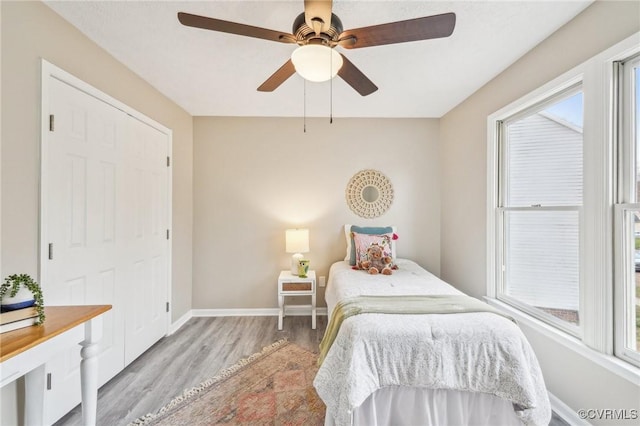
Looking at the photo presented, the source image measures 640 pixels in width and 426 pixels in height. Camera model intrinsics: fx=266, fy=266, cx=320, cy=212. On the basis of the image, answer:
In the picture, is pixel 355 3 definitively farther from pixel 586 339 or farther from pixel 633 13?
pixel 586 339

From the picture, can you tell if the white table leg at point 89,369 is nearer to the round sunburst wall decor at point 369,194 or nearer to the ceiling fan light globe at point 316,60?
the ceiling fan light globe at point 316,60

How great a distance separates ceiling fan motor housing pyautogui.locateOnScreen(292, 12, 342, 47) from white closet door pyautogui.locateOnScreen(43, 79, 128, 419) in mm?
1573

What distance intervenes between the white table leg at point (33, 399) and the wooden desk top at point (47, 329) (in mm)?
327

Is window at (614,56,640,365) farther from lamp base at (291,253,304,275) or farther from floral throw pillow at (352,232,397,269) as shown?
lamp base at (291,253,304,275)

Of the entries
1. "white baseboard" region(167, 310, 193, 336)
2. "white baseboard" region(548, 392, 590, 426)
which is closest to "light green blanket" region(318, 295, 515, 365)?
"white baseboard" region(548, 392, 590, 426)

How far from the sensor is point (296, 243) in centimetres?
320

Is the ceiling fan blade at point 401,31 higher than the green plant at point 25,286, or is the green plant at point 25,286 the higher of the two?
the ceiling fan blade at point 401,31

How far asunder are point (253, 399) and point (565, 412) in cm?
207

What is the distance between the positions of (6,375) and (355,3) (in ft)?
7.92

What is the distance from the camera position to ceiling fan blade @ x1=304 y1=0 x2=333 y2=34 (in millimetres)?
1208

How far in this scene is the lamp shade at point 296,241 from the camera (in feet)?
10.5

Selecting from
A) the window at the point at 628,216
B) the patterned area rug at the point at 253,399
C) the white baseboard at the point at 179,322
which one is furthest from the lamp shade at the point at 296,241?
the window at the point at 628,216

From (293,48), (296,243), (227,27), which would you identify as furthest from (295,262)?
(227,27)

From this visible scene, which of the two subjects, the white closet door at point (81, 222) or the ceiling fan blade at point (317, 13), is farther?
the white closet door at point (81, 222)
